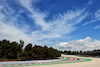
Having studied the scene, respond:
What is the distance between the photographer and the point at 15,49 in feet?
145

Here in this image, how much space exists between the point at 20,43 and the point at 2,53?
33.3 feet

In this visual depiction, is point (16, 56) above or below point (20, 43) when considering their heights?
below

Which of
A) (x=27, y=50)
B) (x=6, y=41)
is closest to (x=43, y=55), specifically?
(x=27, y=50)

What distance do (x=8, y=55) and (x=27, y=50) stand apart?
27.6ft

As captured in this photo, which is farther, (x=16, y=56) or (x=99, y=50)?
(x=99, y=50)

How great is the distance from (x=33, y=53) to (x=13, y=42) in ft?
42.4

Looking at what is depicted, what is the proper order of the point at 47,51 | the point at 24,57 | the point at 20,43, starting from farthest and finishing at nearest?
the point at 20,43 → the point at 47,51 → the point at 24,57

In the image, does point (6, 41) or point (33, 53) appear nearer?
point (33, 53)

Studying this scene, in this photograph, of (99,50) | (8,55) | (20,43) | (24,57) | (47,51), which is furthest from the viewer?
(99,50)

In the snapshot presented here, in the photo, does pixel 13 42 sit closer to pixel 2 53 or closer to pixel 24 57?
pixel 2 53

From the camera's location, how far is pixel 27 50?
4291cm

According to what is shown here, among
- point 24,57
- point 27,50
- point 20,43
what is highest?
point 20,43

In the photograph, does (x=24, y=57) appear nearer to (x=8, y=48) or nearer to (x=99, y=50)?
(x=8, y=48)

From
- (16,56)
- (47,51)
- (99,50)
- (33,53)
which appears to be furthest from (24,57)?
(99,50)
